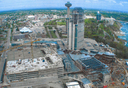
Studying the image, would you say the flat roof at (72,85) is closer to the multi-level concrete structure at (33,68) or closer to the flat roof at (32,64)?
the multi-level concrete structure at (33,68)

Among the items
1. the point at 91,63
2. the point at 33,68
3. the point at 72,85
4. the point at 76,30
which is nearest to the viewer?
the point at 72,85

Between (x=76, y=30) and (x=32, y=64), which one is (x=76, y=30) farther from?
(x=32, y=64)

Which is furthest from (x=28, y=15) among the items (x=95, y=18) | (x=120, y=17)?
(x=120, y=17)

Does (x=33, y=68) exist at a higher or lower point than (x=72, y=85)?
higher

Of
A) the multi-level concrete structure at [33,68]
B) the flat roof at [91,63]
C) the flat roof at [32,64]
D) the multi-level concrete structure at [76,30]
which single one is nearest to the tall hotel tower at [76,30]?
the multi-level concrete structure at [76,30]

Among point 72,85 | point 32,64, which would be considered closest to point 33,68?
point 32,64

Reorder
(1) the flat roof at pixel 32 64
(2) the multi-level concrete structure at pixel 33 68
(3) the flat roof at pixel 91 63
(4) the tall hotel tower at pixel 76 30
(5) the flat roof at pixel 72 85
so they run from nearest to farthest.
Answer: (5) the flat roof at pixel 72 85 < (2) the multi-level concrete structure at pixel 33 68 < (1) the flat roof at pixel 32 64 < (3) the flat roof at pixel 91 63 < (4) the tall hotel tower at pixel 76 30

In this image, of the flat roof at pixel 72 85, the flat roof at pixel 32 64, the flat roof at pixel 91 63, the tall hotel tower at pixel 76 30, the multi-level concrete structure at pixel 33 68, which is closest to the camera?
the flat roof at pixel 72 85

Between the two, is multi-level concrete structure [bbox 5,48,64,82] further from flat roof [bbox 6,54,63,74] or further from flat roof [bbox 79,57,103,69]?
flat roof [bbox 79,57,103,69]
